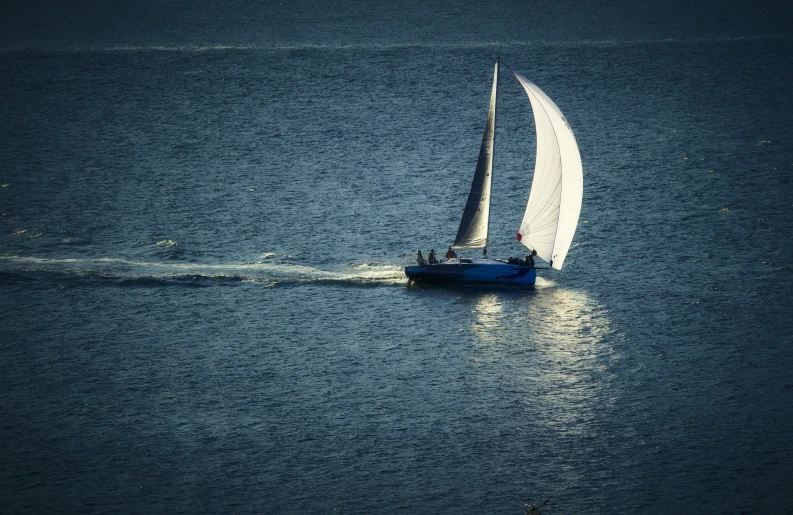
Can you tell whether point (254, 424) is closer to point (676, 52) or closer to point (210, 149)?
point (210, 149)

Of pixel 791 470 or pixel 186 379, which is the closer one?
pixel 791 470

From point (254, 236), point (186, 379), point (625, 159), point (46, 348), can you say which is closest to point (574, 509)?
point (186, 379)

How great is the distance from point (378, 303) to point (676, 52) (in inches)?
3417

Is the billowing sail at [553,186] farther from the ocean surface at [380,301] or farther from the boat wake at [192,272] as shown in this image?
the boat wake at [192,272]

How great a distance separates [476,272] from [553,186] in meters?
8.18

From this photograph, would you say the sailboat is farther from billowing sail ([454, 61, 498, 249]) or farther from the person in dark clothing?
the person in dark clothing

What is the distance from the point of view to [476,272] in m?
78.6

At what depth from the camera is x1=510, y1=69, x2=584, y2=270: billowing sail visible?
79625 millimetres

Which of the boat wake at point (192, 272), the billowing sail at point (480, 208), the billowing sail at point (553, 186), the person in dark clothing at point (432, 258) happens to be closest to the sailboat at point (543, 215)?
the billowing sail at point (553, 186)

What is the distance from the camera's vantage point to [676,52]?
494 ft

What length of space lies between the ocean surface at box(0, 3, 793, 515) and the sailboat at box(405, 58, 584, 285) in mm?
1367

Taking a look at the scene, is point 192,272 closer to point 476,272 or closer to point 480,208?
point 476,272

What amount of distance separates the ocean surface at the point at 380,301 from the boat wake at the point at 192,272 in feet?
0.98

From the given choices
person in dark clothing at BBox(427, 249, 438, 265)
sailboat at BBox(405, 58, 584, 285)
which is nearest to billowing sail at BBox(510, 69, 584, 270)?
sailboat at BBox(405, 58, 584, 285)
